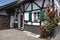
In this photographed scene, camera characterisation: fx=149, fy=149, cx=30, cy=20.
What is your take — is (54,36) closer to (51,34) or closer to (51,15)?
(51,34)

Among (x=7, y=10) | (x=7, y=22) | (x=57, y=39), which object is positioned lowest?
(x=57, y=39)

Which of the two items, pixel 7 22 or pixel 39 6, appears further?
pixel 7 22

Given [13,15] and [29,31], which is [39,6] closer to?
[29,31]

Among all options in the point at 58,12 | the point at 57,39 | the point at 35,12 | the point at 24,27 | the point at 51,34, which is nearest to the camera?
the point at 57,39

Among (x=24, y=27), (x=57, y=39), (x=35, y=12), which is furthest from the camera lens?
(x=24, y=27)

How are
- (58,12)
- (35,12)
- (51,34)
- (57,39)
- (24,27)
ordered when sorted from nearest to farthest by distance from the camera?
(57,39) < (51,34) < (58,12) < (35,12) < (24,27)

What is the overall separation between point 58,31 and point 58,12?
Result: 8.39ft

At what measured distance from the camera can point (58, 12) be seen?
17.9 m

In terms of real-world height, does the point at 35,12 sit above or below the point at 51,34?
above

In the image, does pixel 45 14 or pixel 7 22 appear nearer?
pixel 45 14

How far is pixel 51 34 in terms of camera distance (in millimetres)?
15547

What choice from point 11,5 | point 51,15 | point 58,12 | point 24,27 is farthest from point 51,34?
point 11,5

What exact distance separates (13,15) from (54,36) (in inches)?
449

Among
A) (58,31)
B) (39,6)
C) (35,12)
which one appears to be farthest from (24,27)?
(58,31)
